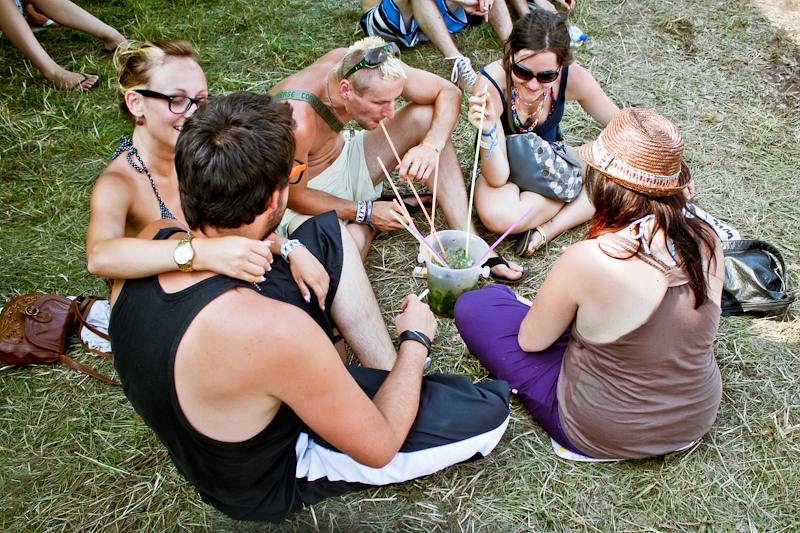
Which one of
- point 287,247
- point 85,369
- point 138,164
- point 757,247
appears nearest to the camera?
point 287,247

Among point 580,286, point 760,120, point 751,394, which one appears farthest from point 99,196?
point 760,120

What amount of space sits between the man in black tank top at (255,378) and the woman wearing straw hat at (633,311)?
32 cm

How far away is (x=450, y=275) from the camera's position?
271 cm

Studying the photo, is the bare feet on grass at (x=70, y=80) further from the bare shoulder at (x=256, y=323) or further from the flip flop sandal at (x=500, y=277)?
the bare shoulder at (x=256, y=323)

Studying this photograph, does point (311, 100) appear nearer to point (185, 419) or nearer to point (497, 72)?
point (497, 72)

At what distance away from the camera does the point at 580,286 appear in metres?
1.92

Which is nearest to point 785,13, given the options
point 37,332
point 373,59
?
point 373,59

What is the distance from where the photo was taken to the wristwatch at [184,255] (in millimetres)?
1754

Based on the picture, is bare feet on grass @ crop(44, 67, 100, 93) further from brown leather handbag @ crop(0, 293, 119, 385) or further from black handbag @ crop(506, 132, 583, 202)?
black handbag @ crop(506, 132, 583, 202)

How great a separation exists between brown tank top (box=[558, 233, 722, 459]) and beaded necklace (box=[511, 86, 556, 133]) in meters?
1.58

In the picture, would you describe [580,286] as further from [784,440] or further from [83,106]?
[83,106]

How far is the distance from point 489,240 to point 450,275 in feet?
2.75

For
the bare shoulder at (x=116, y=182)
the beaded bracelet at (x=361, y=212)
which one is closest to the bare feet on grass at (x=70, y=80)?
the bare shoulder at (x=116, y=182)

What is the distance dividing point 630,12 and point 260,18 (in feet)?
10.5
